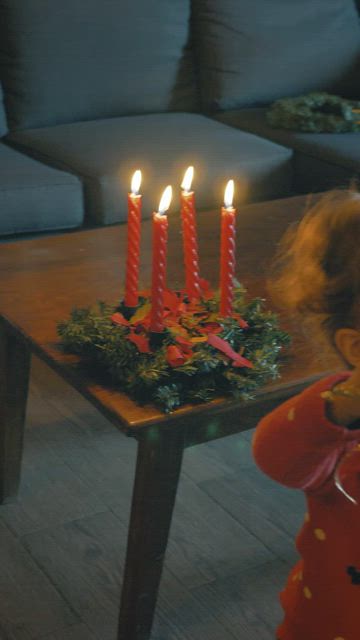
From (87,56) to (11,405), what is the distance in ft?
5.28

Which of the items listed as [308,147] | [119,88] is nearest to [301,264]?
[308,147]

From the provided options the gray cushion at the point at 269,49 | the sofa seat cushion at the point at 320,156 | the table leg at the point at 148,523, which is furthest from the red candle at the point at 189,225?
the gray cushion at the point at 269,49

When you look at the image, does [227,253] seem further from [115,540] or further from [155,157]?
[155,157]

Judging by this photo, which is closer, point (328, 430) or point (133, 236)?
point (328, 430)

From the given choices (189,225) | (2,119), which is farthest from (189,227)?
(2,119)

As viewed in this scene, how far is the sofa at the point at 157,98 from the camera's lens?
8.23 feet

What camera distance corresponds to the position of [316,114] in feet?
9.69

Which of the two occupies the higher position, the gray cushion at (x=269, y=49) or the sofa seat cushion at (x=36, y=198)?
the gray cushion at (x=269, y=49)

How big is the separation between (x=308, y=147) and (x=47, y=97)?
0.83 m

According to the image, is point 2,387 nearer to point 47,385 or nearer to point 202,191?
point 47,385

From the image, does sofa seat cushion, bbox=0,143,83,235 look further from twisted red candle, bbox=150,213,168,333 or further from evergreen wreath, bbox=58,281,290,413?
twisted red candle, bbox=150,213,168,333

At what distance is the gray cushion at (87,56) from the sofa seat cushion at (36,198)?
1.44 feet

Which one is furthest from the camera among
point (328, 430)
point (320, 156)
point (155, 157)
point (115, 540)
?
point (320, 156)

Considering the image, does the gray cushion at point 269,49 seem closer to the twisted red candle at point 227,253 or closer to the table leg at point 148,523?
the twisted red candle at point 227,253
